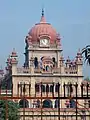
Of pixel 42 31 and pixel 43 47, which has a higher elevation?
pixel 42 31

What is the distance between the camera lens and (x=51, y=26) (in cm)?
6047

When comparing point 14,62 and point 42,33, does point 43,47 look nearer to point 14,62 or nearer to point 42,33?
point 42,33

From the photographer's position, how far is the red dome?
58.3 m

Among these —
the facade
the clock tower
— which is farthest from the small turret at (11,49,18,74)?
the clock tower

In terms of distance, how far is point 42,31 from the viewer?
5900 cm

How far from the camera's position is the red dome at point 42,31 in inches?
2297

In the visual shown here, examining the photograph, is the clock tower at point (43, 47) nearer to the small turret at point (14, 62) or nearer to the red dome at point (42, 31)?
the red dome at point (42, 31)

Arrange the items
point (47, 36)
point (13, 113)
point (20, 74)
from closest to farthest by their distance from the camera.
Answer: point (13, 113) < point (20, 74) < point (47, 36)

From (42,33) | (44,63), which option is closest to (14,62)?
(44,63)

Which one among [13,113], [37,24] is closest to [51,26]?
[37,24]

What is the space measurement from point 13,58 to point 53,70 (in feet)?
12.9

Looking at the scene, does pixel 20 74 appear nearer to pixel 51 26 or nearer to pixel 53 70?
pixel 53 70

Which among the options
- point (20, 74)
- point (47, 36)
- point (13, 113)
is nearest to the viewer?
point (13, 113)

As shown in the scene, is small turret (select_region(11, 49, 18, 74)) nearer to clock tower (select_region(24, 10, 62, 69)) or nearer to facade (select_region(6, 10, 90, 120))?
facade (select_region(6, 10, 90, 120))
